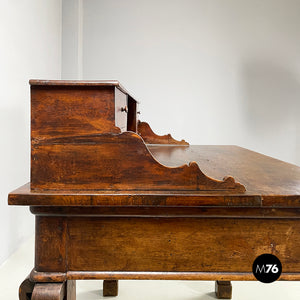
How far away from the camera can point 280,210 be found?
814mm

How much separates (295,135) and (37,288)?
3487 mm

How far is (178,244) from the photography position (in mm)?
845

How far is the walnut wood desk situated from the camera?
0.82 meters

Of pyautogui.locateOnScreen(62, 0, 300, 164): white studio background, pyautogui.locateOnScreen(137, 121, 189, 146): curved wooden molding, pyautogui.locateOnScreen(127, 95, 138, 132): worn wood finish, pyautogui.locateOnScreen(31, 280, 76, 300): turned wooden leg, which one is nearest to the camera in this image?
pyautogui.locateOnScreen(31, 280, 76, 300): turned wooden leg

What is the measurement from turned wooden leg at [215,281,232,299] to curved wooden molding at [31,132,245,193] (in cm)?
115

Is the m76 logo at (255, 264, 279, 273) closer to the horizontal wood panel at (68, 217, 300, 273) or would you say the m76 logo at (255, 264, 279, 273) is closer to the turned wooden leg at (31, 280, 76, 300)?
the horizontal wood panel at (68, 217, 300, 273)

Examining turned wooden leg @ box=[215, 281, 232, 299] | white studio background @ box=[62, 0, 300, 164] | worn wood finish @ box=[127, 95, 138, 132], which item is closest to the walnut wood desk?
turned wooden leg @ box=[215, 281, 232, 299]

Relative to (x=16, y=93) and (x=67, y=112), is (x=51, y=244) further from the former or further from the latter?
(x=16, y=93)

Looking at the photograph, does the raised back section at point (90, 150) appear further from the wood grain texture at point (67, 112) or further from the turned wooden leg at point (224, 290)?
the turned wooden leg at point (224, 290)

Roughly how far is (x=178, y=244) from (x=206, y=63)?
3.10m

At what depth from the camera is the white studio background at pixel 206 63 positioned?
3656mm

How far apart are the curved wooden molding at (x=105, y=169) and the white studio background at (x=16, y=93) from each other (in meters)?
1.41

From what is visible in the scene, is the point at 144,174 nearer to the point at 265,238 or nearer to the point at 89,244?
the point at 89,244

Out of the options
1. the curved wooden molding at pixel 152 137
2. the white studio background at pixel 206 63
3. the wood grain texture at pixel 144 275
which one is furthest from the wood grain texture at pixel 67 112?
the white studio background at pixel 206 63
